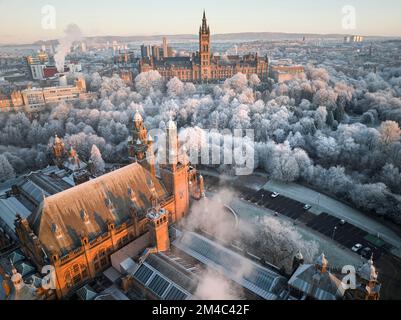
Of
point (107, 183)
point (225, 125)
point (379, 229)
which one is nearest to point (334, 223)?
point (379, 229)

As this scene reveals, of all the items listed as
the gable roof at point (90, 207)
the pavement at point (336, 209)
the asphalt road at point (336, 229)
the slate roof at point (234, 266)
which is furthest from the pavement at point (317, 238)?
the gable roof at point (90, 207)

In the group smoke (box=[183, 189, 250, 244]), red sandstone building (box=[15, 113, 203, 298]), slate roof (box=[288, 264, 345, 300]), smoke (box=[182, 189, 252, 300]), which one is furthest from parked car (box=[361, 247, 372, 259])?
red sandstone building (box=[15, 113, 203, 298])

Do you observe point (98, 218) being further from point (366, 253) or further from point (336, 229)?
point (366, 253)

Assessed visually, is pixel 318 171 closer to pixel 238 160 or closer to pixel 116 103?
pixel 238 160

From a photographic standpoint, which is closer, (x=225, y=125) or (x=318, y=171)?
(x=318, y=171)

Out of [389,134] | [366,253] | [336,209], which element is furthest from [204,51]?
[366,253]

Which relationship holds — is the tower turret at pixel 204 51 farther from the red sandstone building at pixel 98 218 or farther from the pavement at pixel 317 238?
the red sandstone building at pixel 98 218
